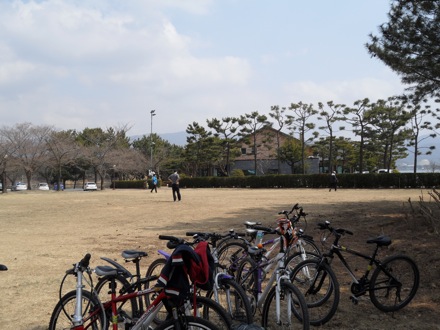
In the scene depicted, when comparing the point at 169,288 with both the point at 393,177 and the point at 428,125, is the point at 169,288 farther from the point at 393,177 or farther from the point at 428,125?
the point at 428,125

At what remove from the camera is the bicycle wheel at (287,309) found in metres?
3.44

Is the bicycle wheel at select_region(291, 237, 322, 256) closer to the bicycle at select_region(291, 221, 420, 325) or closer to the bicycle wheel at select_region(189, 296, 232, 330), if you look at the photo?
the bicycle at select_region(291, 221, 420, 325)

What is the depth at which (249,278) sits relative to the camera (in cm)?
427

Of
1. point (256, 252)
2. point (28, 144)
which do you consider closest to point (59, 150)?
point (28, 144)

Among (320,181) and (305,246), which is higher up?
(320,181)

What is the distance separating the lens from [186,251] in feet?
8.64

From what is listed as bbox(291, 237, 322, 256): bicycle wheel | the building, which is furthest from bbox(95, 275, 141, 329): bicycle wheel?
the building

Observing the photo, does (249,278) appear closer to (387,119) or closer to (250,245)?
(250,245)

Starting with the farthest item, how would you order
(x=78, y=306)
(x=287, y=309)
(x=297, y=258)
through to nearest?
(x=297, y=258), (x=287, y=309), (x=78, y=306)

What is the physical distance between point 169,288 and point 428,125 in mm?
42909

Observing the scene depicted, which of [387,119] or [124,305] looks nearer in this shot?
[124,305]

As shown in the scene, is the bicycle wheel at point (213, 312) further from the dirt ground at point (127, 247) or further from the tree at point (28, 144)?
the tree at point (28, 144)

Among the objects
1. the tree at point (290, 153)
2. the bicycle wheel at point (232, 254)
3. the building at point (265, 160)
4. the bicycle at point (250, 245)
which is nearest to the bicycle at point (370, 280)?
the bicycle at point (250, 245)

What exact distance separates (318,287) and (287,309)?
35.4 inches
